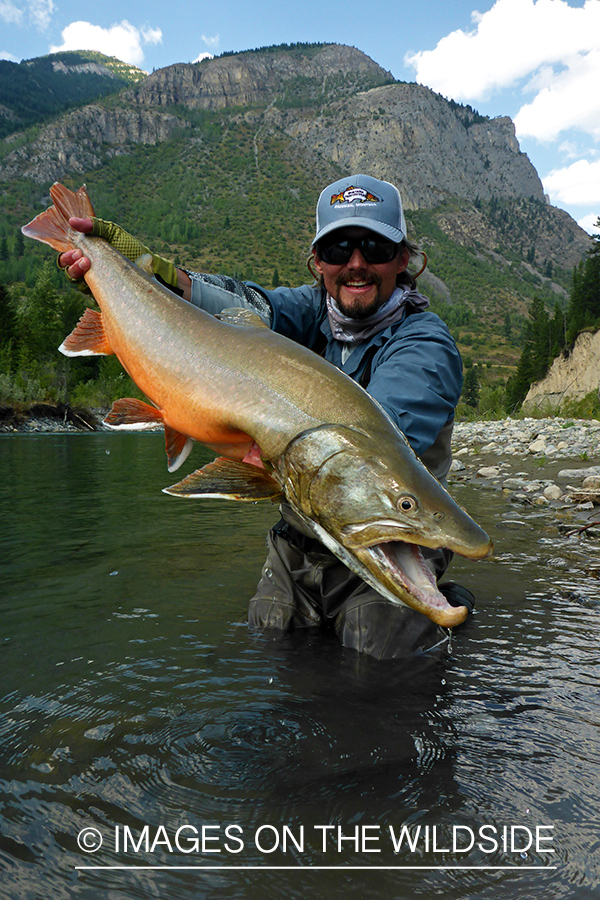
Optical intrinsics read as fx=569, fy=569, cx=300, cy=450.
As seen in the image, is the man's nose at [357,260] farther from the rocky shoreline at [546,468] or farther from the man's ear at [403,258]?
the rocky shoreline at [546,468]

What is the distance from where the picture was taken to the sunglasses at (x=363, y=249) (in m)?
2.86

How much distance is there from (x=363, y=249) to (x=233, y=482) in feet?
5.28

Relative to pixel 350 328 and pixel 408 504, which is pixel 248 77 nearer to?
pixel 350 328

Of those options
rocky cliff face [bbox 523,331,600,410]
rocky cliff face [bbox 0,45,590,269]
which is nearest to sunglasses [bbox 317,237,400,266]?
rocky cliff face [bbox 523,331,600,410]

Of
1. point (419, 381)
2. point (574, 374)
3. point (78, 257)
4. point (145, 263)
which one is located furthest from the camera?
point (574, 374)

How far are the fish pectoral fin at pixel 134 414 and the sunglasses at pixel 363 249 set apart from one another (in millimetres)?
1300

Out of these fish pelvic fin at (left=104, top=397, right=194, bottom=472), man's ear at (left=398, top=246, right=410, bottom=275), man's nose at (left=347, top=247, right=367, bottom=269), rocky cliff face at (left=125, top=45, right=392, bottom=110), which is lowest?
fish pelvic fin at (left=104, top=397, right=194, bottom=472)

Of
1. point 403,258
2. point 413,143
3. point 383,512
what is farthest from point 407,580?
point 413,143

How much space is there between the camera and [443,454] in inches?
117

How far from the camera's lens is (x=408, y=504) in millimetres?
1554

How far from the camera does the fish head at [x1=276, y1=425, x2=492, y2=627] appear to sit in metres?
1.53

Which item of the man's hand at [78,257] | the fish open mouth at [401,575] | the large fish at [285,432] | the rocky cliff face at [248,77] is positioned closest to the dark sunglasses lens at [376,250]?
the large fish at [285,432]

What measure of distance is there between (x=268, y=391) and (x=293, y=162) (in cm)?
15140

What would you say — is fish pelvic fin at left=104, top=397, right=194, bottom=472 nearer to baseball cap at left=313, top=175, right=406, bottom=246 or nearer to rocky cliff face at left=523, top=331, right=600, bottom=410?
baseball cap at left=313, top=175, right=406, bottom=246
